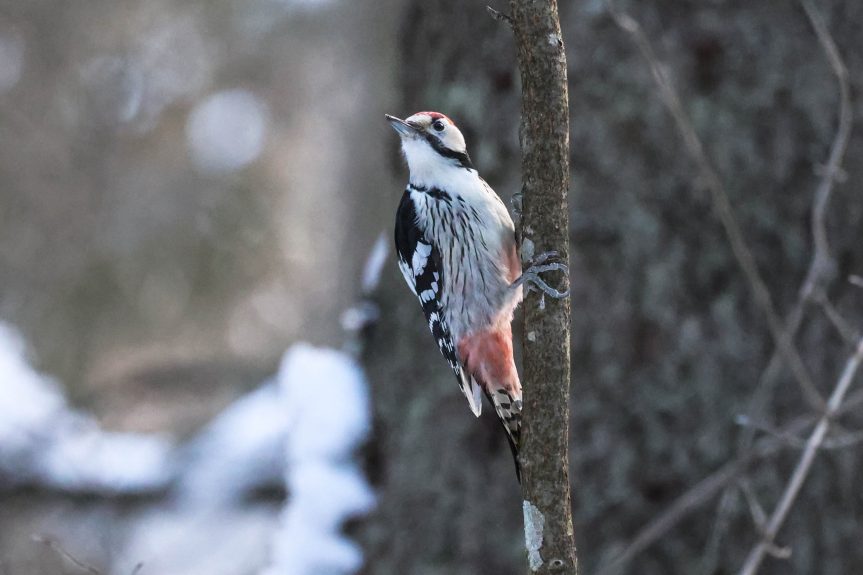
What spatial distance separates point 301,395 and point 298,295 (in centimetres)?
342

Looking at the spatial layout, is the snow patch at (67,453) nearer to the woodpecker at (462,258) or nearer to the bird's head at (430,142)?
the woodpecker at (462,258)

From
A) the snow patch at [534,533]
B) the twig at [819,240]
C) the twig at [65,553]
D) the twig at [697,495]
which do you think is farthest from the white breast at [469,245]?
the twig at [65,553]

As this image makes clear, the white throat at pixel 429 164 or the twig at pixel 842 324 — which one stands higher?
the white throat at pixel 429 164

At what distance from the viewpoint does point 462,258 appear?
2898 millimetres

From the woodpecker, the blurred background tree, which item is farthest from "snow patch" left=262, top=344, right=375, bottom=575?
the woodpecker

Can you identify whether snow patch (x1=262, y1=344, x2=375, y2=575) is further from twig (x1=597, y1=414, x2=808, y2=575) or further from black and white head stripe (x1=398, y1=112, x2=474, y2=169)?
black and white head stripe (x1=398, y1=112, x2=474, y2=169)

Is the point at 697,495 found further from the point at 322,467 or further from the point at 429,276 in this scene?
the point at 322,467

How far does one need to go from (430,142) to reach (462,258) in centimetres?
33

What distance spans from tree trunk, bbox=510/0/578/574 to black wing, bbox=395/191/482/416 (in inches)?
42.0

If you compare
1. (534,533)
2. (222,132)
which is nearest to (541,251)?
(534,533)

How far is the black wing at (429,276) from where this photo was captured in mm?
2953

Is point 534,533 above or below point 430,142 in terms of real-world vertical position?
below

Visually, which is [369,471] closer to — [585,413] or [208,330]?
[585,413]

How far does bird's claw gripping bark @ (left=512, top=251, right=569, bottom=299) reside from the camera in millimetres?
1835
